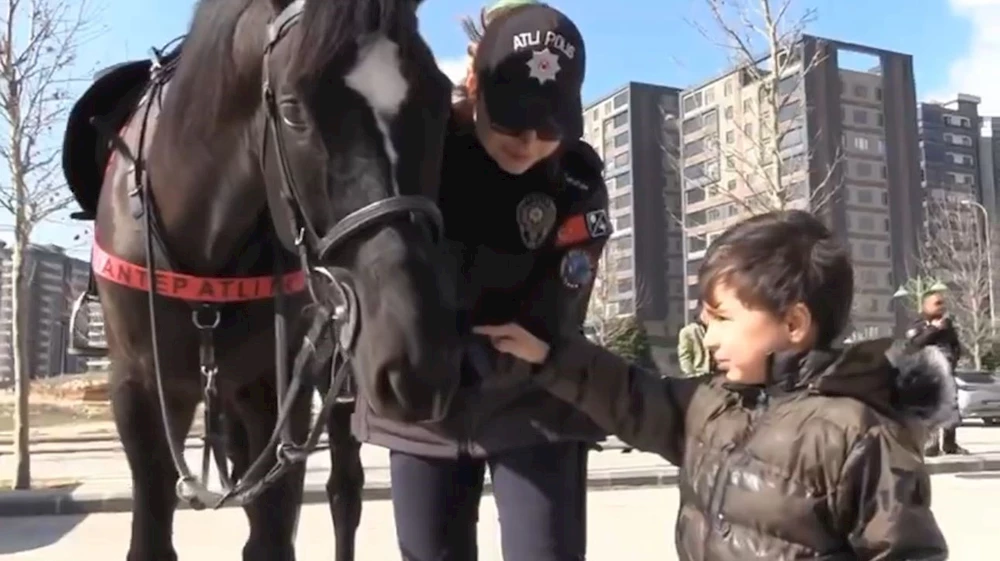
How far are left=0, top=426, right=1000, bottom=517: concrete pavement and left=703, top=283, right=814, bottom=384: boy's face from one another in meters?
5.72

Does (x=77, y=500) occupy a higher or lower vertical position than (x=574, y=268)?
lower

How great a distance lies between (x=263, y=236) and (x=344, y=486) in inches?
74.7

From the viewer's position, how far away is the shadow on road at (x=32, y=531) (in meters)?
6.61

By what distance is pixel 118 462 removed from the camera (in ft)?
39.7

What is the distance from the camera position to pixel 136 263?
2727 millimetres

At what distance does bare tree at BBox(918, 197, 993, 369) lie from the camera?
124 feet

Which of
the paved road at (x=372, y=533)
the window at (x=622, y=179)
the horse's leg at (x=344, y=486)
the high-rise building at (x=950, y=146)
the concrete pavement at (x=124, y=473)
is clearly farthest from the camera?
the high-rise building at (x=950, y=146)

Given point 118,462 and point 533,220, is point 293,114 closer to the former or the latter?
point 533,220

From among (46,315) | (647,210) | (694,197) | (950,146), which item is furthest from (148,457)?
Answer: (950,146)

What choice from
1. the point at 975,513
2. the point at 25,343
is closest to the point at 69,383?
the point at 25,343

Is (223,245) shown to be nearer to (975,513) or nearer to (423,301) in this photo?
(423,301)

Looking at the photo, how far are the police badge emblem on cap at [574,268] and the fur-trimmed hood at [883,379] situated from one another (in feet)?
1.60

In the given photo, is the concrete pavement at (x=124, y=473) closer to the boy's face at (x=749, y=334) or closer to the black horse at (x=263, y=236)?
the black horse at (x=263, y=236)

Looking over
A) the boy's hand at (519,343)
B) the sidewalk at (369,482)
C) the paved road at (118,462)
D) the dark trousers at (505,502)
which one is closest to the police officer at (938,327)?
the sidewalk at (369,482)
